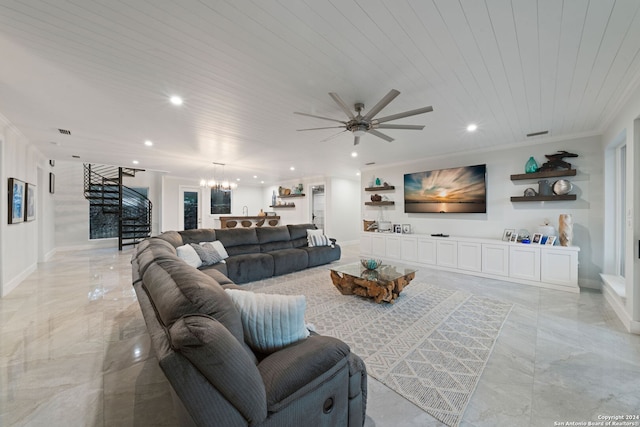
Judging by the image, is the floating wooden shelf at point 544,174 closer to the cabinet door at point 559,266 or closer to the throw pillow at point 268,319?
the cabinet door at point 559,266

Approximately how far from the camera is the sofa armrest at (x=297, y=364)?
1058 mm

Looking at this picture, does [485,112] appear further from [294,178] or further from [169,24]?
[294,178]

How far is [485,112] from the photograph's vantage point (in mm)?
3248

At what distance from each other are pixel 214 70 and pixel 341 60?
119 cm

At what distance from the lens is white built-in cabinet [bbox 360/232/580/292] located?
12.9ft

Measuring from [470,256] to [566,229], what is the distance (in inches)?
57.5

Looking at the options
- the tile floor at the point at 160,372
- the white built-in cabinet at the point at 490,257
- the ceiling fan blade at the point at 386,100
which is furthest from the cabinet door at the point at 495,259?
the ceiling fan blade at the point at 386,100

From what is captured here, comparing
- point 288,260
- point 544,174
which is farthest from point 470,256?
point 288,260

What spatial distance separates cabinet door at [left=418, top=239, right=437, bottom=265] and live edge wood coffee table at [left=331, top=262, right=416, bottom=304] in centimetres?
199

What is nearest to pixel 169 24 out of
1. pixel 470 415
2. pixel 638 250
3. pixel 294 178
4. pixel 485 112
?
pixel 470 415

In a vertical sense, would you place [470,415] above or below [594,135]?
below

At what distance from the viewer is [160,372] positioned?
1998 millimetres

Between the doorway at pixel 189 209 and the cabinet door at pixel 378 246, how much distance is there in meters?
6.85

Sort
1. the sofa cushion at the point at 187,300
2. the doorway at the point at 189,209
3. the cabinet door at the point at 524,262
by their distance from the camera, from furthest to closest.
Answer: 1. the doorway at the point at 189,209
2. the cabinet door at the point at 524,262
3. the sofa cushion at the point at 187,300
